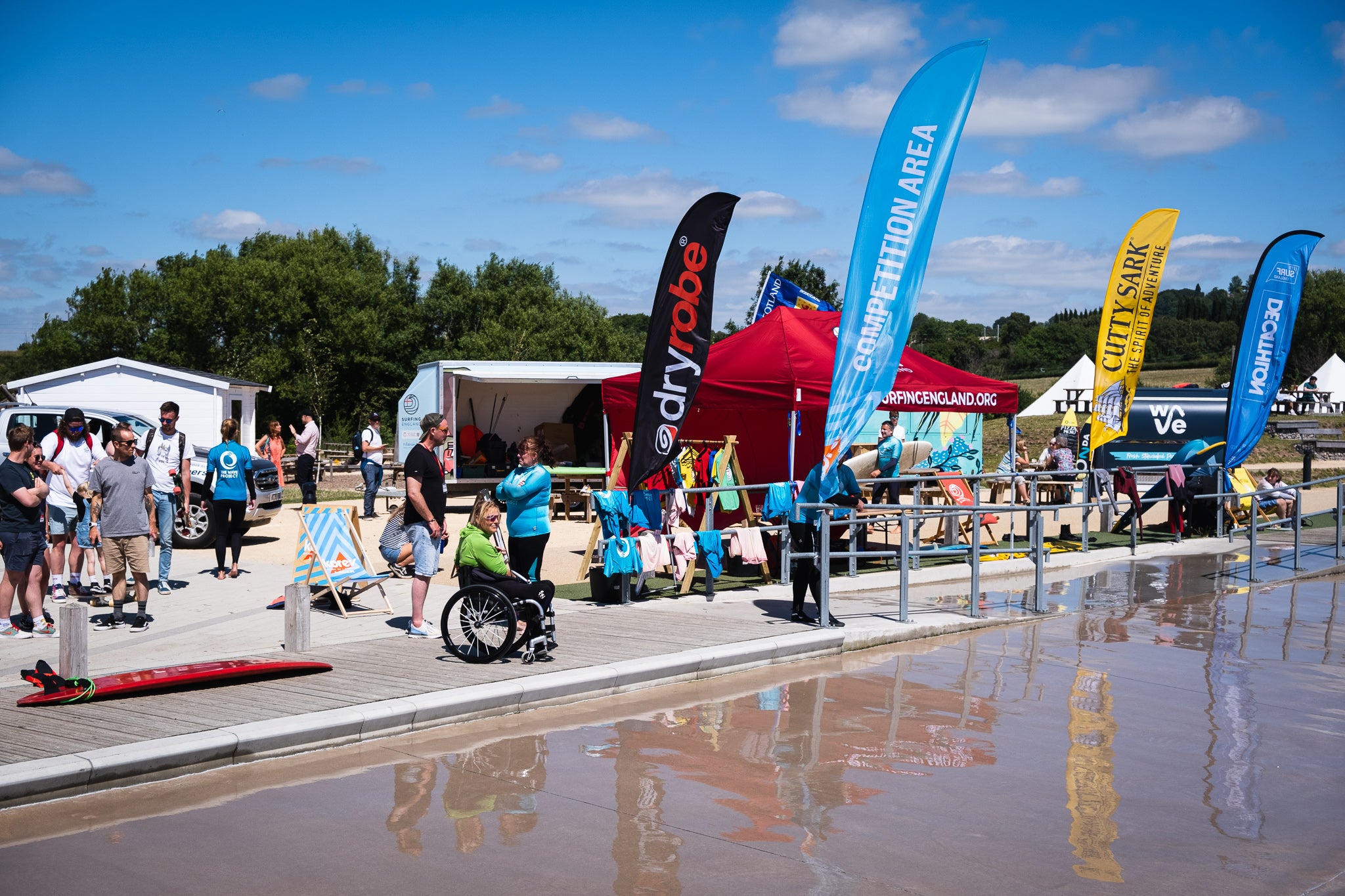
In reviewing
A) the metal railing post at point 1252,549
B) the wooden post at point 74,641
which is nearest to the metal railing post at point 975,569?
the metal railing post at point 1252,549

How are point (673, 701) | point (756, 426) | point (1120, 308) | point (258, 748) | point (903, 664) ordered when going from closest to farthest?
point (258, 748), point (673, 701), point (903, 664), point (756, 426), point (1120, 308)

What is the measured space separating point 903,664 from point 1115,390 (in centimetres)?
948

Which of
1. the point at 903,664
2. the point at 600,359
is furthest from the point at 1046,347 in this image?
the point at 903,664

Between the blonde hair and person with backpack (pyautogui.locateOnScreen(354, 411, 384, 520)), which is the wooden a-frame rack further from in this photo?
person with backpack (pyautogui.locateOnScreen(354, 411, 384, 520))

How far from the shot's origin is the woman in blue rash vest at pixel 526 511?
916 cm

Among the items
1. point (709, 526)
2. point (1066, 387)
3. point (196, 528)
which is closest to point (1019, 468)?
point (709, 526)

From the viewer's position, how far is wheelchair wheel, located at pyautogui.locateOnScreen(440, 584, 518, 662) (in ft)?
26.4

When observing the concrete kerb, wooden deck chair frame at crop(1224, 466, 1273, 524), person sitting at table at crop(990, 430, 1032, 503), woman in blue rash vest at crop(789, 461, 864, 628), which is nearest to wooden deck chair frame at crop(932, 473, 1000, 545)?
person sitting at table at crop(990, 430, 1032, 503)

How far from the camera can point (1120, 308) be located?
16969 mm

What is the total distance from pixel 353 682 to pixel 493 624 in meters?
1.14

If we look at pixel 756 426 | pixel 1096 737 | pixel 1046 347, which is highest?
pixel 1046 347

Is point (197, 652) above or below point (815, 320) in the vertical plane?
below

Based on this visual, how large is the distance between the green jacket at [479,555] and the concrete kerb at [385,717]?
1.02m

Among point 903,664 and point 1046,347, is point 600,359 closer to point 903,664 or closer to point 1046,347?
point 903,664
